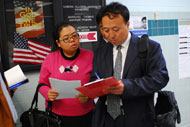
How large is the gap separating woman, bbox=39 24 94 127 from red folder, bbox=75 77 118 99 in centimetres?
31

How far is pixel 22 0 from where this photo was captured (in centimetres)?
195

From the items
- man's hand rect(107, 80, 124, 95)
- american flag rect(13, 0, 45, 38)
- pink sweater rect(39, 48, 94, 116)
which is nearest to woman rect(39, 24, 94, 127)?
pink sweater rect(39, 48, 94, 116)

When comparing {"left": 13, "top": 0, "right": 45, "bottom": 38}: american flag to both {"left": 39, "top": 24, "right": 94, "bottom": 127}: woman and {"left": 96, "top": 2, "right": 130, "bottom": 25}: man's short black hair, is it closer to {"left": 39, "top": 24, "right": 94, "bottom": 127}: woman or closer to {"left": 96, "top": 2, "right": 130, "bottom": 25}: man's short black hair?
{"left": 39, "top": 24, "right": 94, "bottom": 127}: woman

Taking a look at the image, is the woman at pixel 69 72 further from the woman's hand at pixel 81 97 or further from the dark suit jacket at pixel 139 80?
the dark suit jacket at pixel 139 80

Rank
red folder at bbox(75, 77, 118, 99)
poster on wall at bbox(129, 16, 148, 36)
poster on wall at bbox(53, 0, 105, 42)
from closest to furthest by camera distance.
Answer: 1. red folder at bbox(75, 77, 118, 99)
2. poster on wall at bbox(53, 0, 105, 42)
3. poster on wall at bbox(129, 16, 148, 36)

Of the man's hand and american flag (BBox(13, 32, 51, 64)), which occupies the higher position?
american flag (BBox(13, 32, 51, 64))

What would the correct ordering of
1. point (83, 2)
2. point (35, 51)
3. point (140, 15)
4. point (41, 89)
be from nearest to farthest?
point (41, 89), point (35, 51), point (83, 2), point (140, 15)

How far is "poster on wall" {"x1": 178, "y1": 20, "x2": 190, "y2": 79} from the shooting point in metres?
3.14

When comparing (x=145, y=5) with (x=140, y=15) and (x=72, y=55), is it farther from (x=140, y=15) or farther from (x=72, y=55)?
(x=72, y=55)

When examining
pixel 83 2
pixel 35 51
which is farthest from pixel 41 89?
pixel 83 2

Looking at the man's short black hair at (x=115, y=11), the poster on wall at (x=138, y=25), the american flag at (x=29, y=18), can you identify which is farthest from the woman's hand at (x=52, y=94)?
the poster on wall at (x=138, y=25)

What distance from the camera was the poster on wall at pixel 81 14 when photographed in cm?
213

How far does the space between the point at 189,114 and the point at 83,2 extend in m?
2.53

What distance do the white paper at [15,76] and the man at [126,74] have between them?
2.16 feet
